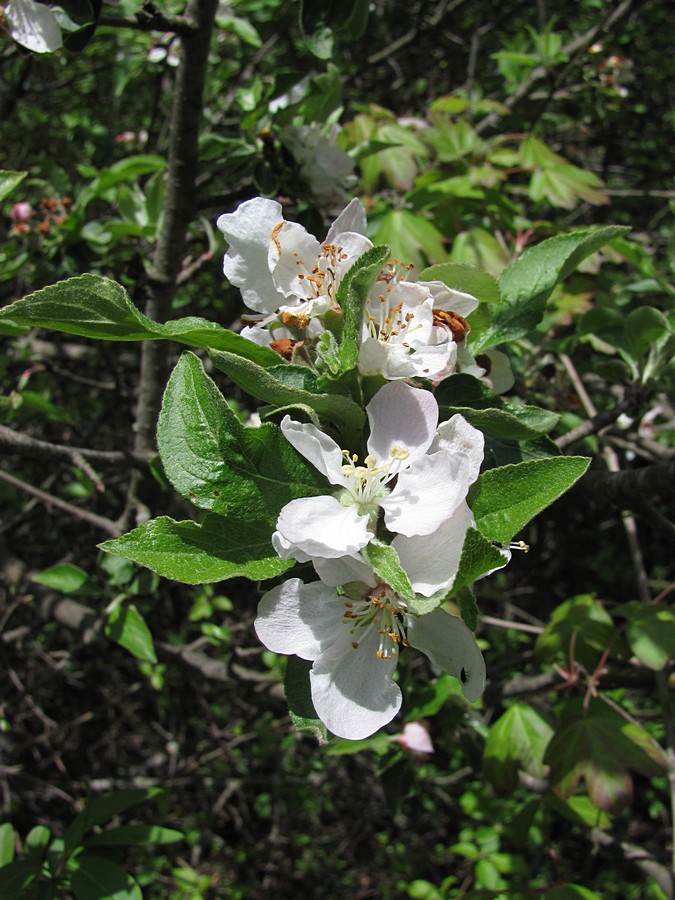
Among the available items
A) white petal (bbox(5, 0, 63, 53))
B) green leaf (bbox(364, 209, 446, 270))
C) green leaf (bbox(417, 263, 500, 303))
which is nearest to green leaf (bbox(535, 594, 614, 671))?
green leaf (bbox(364, 209, 446, 270))

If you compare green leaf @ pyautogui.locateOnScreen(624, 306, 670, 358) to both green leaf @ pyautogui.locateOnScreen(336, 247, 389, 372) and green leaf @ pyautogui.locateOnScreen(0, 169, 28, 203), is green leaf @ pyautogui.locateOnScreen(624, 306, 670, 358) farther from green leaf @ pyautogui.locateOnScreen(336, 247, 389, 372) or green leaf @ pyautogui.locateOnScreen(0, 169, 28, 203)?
green leaf @ pyautogui.locateOnScreen(0, 169, 28, 203)

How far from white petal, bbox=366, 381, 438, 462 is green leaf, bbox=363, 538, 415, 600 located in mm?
128

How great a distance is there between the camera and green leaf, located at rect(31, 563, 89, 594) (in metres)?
2.15

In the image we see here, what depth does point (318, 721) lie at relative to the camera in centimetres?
91

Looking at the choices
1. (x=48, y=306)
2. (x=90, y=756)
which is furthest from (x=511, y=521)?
(x=90, y=756)

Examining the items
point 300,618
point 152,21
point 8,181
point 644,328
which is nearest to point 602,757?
point 644,328

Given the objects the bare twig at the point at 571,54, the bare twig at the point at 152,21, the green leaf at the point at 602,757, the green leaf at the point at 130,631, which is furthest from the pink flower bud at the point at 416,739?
the bare twig at the point at 571,54

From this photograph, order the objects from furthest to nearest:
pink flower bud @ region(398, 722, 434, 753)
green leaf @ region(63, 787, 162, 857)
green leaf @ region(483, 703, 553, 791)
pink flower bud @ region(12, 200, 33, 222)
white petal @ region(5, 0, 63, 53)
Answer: pink flower bud @ region(12, 200, 33, 222), green leaf @ region(483, 703, 553, 791), pink flower bud @ region(398, 722, 434, 753), green leaf @ region(63, 787, 162, 857), white petal @ region(5, 0, 63, 53)

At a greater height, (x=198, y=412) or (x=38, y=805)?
(x=198, y=412)

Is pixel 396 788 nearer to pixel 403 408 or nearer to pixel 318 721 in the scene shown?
pixel 318 721

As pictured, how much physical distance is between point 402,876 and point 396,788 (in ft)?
7.84

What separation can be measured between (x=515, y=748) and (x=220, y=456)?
1.56m

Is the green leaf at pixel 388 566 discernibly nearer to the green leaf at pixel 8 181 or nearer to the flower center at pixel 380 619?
the flower center at pixel 380 619

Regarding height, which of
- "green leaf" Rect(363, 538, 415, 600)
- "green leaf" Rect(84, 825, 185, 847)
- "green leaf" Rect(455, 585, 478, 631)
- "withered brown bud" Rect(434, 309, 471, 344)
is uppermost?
"withered brown bud" Rect(434, 309, 471, 344)
